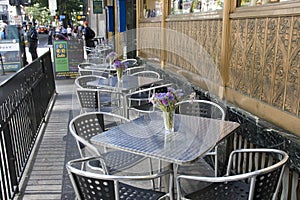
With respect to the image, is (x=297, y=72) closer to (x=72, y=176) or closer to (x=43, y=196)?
(x=72, y=176)

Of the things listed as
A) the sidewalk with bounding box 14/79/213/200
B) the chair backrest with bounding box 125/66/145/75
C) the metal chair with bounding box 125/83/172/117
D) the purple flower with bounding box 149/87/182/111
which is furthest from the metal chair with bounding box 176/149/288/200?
the chair backrest with bounding box 125/66/145/75

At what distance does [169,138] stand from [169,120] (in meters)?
0.14

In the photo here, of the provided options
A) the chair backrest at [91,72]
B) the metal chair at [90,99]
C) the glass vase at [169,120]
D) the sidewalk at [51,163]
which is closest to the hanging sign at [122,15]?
the chair backrest at [91,72]

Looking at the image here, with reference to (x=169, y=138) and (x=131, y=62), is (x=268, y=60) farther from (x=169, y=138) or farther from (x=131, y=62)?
(x=131, y=62)

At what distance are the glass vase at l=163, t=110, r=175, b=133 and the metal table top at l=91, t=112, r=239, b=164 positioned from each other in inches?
1.5

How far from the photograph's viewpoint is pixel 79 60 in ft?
26.3

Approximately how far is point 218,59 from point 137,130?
143 centimetres

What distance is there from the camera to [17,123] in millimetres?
3117

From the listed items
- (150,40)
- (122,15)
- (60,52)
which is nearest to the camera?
(150,40)

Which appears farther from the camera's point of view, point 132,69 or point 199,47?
point 132,69

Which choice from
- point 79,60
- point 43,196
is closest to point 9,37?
point 79,60

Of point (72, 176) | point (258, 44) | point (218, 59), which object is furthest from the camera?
point (218, 59)

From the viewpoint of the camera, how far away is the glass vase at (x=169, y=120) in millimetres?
2213

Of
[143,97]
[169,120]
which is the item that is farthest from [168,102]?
[143,97]
